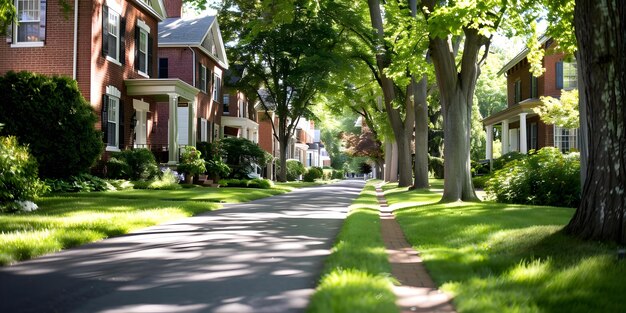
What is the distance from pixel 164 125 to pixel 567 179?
2197cm

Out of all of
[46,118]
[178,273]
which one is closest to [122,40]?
[46,118]

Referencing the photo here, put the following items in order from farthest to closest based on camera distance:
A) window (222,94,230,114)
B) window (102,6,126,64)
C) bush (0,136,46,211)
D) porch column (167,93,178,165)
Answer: window (222,94,230,114), porch column (167,93,178,165), window (102,6,126,64), bush (0,136,46,211)

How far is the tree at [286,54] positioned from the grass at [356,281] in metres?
21.3

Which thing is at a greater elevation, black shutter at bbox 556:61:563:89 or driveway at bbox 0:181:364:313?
black shutter at bbox 556:61:563:89

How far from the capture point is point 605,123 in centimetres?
711

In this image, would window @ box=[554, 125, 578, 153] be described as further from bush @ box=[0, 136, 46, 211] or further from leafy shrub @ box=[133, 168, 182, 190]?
bush @ box=[0, 136, 46, 211]

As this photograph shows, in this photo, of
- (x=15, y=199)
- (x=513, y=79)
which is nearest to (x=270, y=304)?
(x=15, y=199)

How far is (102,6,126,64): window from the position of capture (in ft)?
71.9

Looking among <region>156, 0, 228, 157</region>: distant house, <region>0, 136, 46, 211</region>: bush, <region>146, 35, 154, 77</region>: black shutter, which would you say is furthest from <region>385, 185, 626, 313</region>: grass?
<region>156, 0, 228, 157</region>: distant house

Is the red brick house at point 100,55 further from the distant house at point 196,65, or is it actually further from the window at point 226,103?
the window at point 226,103

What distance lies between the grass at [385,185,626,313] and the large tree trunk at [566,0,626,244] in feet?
1.09

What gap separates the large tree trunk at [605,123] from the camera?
693 centimetres

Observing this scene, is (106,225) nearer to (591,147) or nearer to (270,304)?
(270,304)

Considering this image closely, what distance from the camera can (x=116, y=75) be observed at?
23.2m
